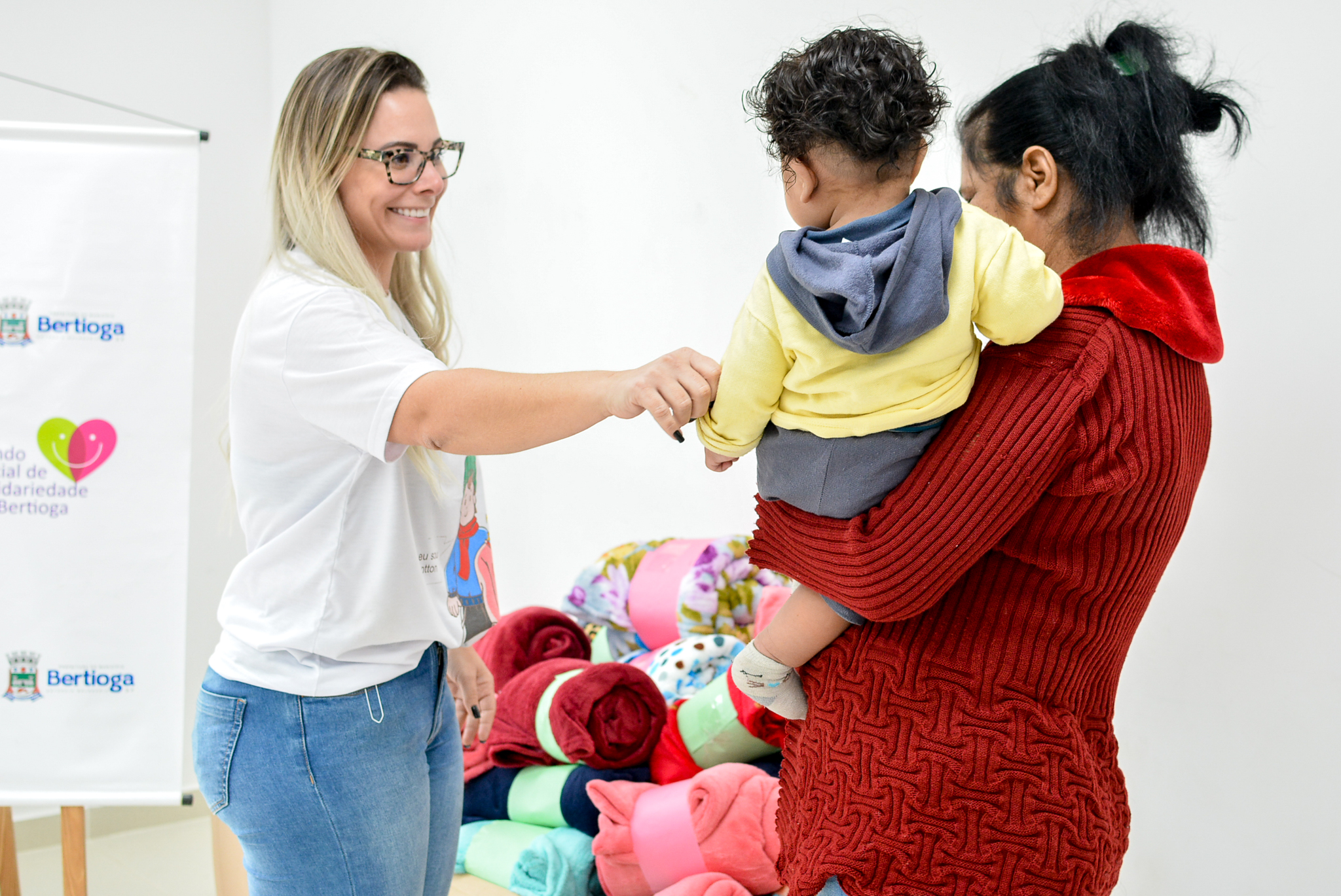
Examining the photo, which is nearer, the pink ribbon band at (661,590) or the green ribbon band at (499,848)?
the green ribbon band at (499,848)

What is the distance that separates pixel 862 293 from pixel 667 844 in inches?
53.1

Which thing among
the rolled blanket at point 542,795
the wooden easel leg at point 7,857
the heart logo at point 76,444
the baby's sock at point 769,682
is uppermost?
the heart logo at point 76,444

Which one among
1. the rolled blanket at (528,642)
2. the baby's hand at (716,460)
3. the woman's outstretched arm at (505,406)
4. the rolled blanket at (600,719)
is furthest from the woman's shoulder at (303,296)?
the rolled blanket at (528,642)

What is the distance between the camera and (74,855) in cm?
205

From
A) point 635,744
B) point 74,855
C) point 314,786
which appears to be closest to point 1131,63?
point 314,786

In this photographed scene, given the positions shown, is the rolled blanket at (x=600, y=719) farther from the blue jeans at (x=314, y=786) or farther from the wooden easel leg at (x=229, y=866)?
the blue jeans at (x=314, y=786)

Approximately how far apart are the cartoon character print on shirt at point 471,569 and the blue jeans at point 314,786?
0.17 m

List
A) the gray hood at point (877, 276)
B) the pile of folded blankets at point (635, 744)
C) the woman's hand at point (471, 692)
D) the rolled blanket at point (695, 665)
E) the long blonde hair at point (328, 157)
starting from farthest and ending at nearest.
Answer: the rolled blanket at point (695, 665) → the pile of folded blankets at point (635, 744) → the woman's hand at point (471, 692) → the long blonde hair at point (328, 157) → the gray hood at point (877, 276)

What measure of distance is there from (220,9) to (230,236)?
34.5 inches

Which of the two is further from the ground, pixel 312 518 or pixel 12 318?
pixel 12 318

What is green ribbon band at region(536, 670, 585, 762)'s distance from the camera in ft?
7.07

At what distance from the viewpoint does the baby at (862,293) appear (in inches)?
34.5

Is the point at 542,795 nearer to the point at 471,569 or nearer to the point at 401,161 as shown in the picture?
the point at 471,569

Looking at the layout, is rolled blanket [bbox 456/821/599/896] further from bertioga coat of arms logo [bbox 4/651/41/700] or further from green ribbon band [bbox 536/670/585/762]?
bertioga coat of arms logo [bbox 4/651/41/700]
